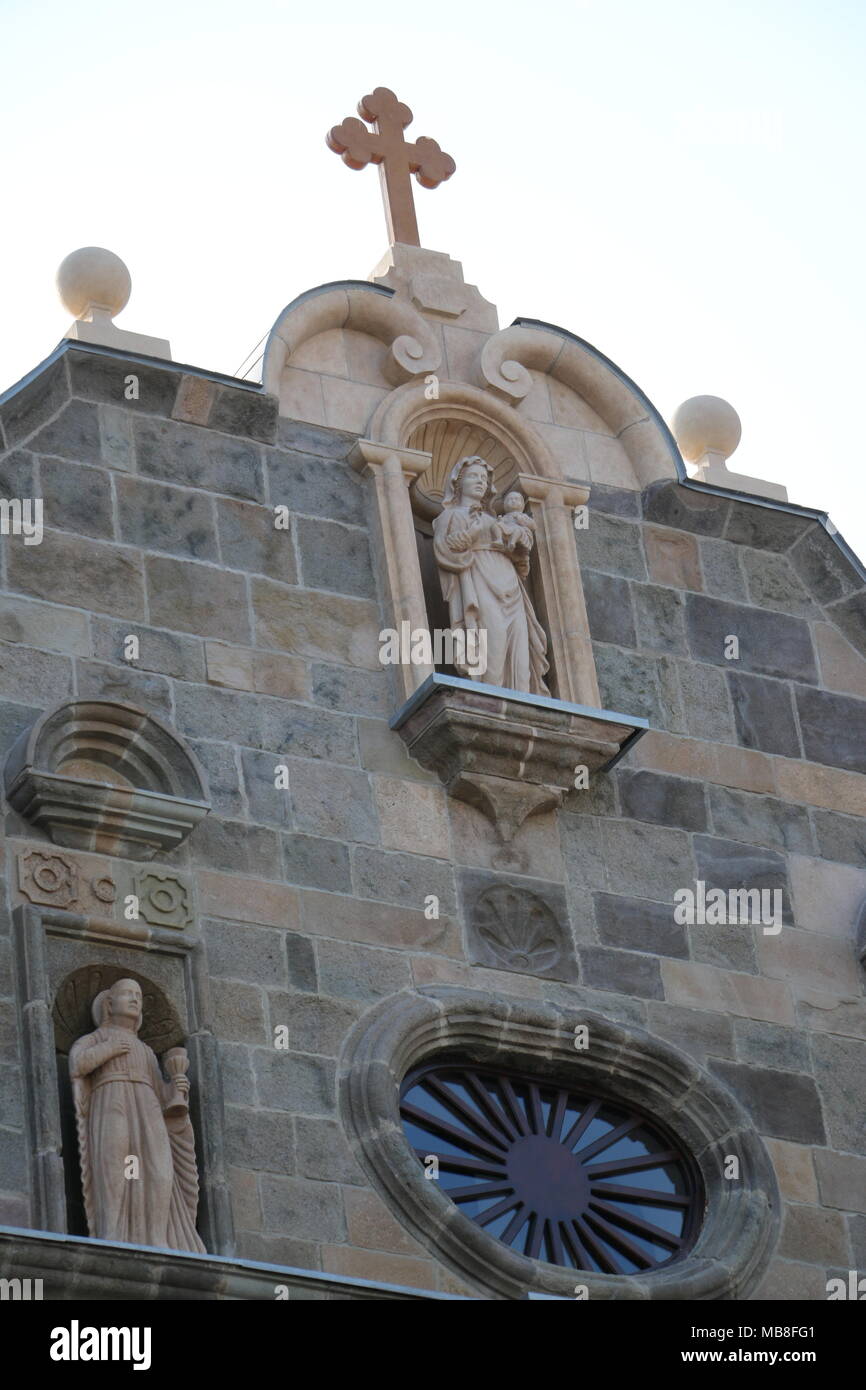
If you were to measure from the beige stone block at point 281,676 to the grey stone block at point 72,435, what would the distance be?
137cm

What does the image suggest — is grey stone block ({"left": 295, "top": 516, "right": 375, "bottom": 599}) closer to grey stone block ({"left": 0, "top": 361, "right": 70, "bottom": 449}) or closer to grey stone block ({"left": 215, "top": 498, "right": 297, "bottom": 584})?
grey stone block ({"left": 215, "top": 498, "right": 297, "bottom": 584})

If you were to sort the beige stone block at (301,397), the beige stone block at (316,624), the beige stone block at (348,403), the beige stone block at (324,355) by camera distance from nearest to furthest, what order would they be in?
the beige stone block at (316,624) → the beige stone block at (301,397) → the beige stone block at (348,403) → the beige stone block at (324,355)

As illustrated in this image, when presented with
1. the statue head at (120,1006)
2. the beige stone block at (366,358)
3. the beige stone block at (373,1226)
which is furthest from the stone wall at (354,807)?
the beige stone block at (366,358)

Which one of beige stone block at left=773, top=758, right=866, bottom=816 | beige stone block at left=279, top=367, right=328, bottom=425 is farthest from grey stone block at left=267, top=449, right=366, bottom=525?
beige stone block at left=773, top=758, right=866, bottom=816

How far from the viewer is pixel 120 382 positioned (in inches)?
720

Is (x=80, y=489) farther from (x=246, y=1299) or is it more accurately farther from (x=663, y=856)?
(x=246, y=1299)

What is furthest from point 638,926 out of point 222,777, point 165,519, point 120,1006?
point 165,519

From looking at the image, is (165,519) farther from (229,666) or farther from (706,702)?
(706,702)

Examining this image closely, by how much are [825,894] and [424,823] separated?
7.49 feet

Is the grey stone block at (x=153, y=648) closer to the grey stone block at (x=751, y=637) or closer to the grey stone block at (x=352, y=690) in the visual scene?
the grey stone block at (x=352, y=690)

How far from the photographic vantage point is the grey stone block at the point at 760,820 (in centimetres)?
1847

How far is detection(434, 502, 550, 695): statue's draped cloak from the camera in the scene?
18297 mm

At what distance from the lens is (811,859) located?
18.6 meters

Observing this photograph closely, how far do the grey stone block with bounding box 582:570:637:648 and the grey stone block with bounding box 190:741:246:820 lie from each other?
8.24ft
